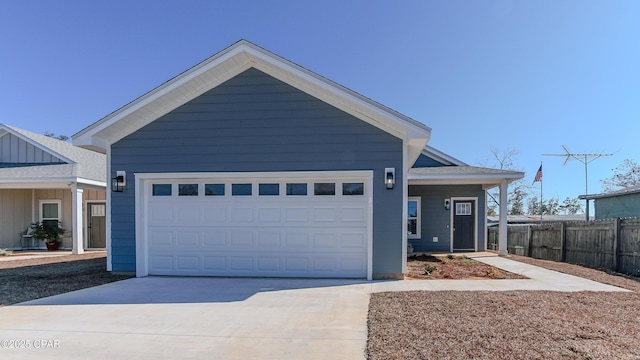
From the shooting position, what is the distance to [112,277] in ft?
24.3

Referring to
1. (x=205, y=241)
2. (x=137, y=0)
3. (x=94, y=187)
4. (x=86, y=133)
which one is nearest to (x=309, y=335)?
(x=205, y=241)

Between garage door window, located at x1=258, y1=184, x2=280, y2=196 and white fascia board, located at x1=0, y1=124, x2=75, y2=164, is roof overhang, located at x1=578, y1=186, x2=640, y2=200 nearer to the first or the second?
garage door window, located at x1=258, y1=184, x2=280, y2=196

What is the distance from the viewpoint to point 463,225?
41.5 feet

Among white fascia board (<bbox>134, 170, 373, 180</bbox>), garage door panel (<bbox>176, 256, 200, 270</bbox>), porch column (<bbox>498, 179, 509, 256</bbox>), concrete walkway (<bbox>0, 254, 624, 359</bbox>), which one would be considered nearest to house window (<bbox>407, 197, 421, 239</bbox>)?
porch column (<bbox>498, 179, 509, 256</bbox>)

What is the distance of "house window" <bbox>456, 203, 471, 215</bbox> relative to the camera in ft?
41.5

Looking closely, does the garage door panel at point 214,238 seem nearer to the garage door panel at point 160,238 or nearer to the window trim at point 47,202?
the garage door panel at point 160,238

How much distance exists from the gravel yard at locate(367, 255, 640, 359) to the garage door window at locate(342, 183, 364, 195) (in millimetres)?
2249

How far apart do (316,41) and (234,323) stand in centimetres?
1130

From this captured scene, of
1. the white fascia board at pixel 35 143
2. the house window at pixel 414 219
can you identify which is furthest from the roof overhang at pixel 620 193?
the white fascia board at pixel 35 143

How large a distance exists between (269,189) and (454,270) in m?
4.79

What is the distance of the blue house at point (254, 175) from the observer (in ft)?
23.2

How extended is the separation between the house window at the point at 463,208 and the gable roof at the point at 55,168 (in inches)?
531

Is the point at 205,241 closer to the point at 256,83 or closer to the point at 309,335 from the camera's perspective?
the point at 256,83

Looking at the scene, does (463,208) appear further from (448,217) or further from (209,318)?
(209,318)
